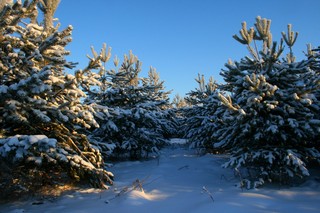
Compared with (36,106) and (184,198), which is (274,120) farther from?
(36,106)

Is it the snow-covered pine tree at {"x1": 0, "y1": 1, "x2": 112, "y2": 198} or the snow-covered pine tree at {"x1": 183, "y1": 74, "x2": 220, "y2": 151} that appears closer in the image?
the snow-covered pine tree at {"x1": 0, "y1": 1, "x2": 112, "y2": 198}

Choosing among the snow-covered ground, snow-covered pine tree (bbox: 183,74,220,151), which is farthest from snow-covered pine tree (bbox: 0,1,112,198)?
snow-covered pine tree (bbox: 183,74,220,151)

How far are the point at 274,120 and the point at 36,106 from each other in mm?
4575

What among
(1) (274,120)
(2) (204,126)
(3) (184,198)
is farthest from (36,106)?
(2) (204,126)

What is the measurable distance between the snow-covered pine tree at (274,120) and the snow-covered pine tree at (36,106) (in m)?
2.78

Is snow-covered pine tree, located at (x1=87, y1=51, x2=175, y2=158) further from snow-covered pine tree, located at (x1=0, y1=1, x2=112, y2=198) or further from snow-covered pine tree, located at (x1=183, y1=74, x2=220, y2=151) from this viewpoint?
snow-covered pine tree, located at (x1=0, y1=1, x2=112, y2=198)

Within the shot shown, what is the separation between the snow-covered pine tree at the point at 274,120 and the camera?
213 inches

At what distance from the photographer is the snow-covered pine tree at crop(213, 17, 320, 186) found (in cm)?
540

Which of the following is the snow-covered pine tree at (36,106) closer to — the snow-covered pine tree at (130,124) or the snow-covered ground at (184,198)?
the snow-covered ground at (184,198)

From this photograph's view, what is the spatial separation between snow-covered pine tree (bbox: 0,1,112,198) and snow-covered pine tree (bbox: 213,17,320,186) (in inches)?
109

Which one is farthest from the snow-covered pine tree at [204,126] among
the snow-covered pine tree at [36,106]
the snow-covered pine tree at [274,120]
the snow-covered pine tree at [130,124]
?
the snow-covered pine tree at [36,106]

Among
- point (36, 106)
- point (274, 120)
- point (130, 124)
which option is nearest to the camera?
point (36, 106)

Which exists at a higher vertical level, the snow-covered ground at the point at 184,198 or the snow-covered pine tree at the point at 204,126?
the snow-covered pine tree at the point at 204,126

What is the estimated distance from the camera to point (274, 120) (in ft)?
18.8
